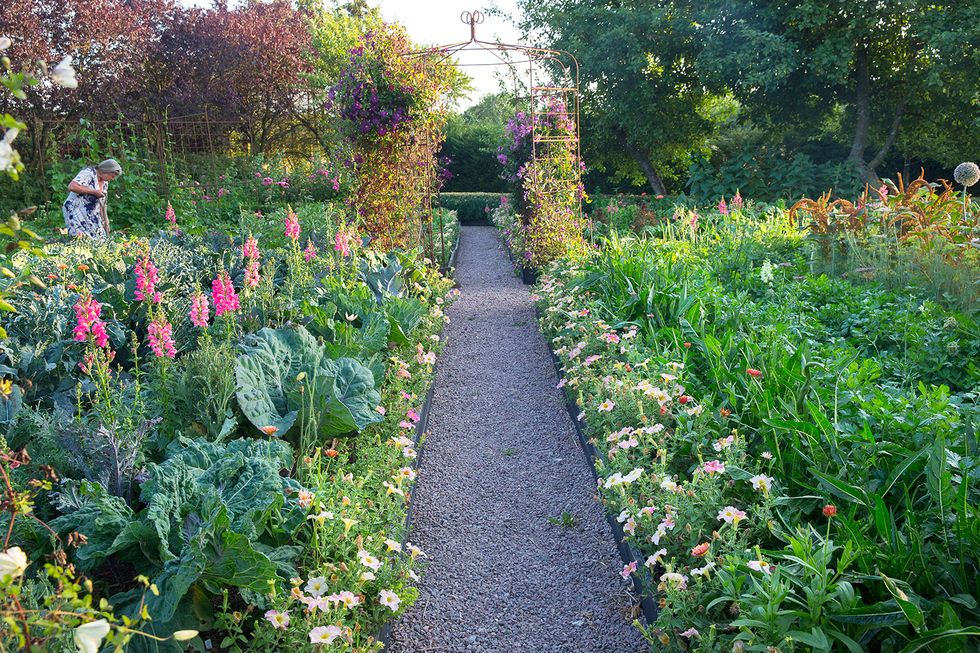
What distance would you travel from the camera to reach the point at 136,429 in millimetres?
2518

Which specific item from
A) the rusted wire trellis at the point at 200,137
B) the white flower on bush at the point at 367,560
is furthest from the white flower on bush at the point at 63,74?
the rusted wire trellis at the point at 200,137

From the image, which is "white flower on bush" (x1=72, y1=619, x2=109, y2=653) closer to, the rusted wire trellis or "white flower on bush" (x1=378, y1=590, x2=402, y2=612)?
"white flower on bush" (x1=378, y1=590, x2=402, y2=612)

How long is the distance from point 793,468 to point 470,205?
1686 cm

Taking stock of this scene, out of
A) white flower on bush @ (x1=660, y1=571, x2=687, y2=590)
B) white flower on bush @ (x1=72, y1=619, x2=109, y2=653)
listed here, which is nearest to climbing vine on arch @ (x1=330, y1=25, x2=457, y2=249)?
white flower on bush @ (x1=660, y1=571, x2=687, y2=590)

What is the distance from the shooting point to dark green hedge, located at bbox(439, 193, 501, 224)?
18656 mm

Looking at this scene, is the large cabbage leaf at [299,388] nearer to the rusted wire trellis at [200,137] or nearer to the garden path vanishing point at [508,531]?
the garden path vanishing point at [508,531]

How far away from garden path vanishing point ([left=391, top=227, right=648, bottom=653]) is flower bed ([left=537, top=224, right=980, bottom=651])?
0.31 meters

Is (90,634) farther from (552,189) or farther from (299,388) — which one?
(552,189)

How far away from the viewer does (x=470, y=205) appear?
1873 cm

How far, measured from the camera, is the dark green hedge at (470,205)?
1866 cm

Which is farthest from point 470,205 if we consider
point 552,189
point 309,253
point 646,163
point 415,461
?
point 415,461

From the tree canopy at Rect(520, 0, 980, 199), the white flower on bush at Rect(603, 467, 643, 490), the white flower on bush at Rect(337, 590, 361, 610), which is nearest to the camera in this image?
the white flower on bush at Rect(337, 590, 361, 610)

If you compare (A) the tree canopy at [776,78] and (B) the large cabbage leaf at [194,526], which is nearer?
(B) the large cabbage leaf at [194,526]

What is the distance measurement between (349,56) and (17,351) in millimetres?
5674
